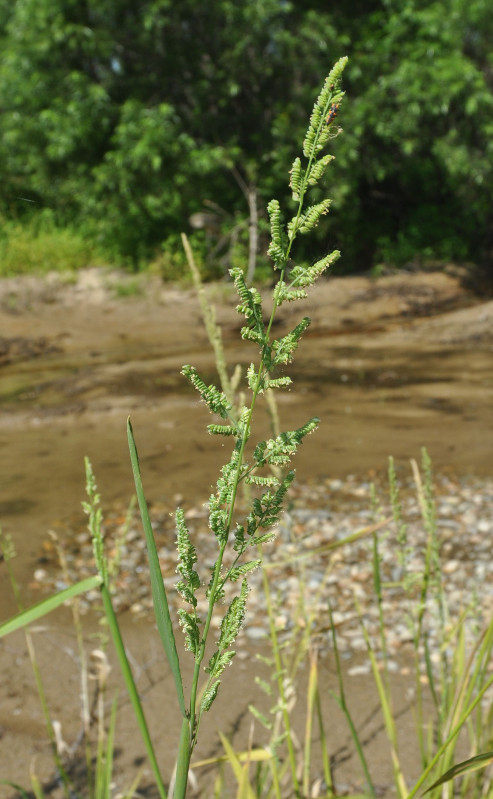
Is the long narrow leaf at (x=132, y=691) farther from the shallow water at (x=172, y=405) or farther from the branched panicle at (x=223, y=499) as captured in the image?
the shallow water at (x=172, y=405)

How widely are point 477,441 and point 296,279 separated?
7.71 meters

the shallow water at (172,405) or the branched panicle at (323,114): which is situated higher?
the branched panicle at (323,114)

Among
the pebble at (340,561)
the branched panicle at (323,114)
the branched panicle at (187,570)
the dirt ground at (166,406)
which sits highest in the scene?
the branched panicle at (323,114)

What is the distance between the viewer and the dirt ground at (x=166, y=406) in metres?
4.17

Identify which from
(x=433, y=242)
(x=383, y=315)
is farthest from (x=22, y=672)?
(x=433, y=242)

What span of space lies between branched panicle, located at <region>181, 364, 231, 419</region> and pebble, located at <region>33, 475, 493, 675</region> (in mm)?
4079

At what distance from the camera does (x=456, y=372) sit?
1082cm

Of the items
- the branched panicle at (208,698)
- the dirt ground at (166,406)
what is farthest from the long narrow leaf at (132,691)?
the dirt ground at (166,406)

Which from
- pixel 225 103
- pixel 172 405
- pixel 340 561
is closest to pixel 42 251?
pixel 225 103

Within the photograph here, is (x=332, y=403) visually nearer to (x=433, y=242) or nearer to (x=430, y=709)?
(x=430, y=709)

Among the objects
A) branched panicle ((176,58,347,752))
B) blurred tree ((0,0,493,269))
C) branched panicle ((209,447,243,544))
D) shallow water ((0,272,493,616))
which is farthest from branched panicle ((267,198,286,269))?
blurred tree ((0,0,493,269))

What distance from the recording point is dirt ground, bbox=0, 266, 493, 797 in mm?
4168

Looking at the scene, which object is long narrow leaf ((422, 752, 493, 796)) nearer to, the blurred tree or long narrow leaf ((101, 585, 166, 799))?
long narrow leaf ((101, 585, 166, 799))

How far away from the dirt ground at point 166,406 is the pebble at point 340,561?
281mm
